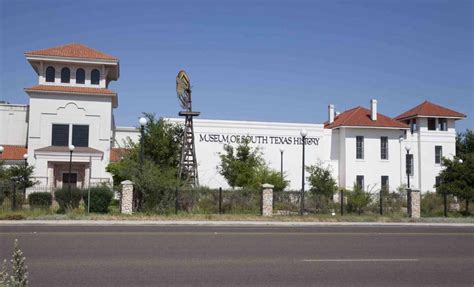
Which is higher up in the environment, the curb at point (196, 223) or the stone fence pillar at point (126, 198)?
the stone fence pillar at point (126, 198)

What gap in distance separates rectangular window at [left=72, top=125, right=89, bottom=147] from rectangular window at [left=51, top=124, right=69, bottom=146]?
0.62 metres

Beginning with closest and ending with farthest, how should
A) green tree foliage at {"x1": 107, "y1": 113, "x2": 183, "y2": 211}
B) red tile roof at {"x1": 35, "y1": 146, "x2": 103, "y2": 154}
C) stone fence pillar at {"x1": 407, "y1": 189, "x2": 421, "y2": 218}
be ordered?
green tree foliage at {"x1": 107, "y1": 113, "x2": 183, "y2": 211} < stone fence pillar at {"x1": 407, "y1": 189, "x2": 421, "y2": 218} < red tile roof at {"x1": 35, "y1": 146, "x2": 103, "y2": 154}

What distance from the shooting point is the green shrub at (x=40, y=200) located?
2712cm

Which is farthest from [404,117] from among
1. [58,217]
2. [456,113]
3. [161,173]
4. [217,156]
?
[58,217]

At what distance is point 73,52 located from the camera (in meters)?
46.8

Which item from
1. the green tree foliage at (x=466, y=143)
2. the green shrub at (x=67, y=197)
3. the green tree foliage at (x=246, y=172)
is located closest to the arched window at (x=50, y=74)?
the green tree foliage at (x=246, y=172)

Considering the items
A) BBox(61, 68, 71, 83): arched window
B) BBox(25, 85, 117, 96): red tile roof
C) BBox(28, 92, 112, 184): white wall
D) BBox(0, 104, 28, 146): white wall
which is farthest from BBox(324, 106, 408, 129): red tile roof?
BBox(0, 104, 28, 146): white wall

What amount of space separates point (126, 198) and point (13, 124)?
119ft

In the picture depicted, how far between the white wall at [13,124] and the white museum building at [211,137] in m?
7.04

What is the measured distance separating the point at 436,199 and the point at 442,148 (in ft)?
72.5

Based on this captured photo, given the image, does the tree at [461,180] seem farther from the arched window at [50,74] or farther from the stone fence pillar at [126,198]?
the arched window at [50,74]

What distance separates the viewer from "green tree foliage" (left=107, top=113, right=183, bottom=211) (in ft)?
87.4
